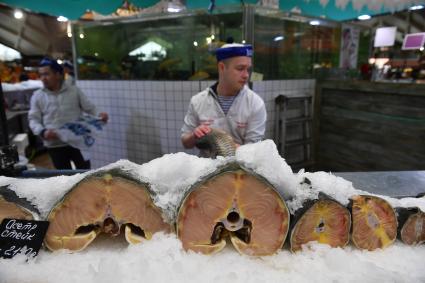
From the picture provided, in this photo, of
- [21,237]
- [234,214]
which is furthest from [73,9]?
[234,214]

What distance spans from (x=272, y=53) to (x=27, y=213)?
396 centimetres

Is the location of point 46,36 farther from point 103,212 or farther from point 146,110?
point 103,212

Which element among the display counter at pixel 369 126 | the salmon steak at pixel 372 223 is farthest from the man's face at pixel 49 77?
the display counter at pixel 369 126

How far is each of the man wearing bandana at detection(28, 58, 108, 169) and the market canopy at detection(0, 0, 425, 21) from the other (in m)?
2.51

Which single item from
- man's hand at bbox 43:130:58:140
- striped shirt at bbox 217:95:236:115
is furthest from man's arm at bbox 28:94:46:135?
striped shirt at bbox 217:95:236:115

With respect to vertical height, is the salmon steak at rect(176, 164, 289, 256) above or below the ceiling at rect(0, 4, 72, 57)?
below

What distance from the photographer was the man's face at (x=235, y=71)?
2.33 meters

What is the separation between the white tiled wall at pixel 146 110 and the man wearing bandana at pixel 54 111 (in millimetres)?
1050

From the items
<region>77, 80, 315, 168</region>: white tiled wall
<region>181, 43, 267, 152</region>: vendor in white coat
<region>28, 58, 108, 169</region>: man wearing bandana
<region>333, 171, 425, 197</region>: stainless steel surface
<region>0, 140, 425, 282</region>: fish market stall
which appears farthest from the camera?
<region>77, 80, 315, 168</region>: white tiled wall

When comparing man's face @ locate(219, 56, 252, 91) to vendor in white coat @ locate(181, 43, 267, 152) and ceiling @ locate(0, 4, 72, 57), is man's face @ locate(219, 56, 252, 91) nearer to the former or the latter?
vendor in white coat @ locate(181, 43, 267, 152)

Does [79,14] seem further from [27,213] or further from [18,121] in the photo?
[27,213]

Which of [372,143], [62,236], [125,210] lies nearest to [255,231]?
[125,210]

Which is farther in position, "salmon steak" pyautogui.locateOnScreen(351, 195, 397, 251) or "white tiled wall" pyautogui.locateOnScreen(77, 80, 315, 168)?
"white tiled wall" pyautogui.locateOnScreen(77, 80, 315, 168)

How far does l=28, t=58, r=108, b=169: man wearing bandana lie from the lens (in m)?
3.46
